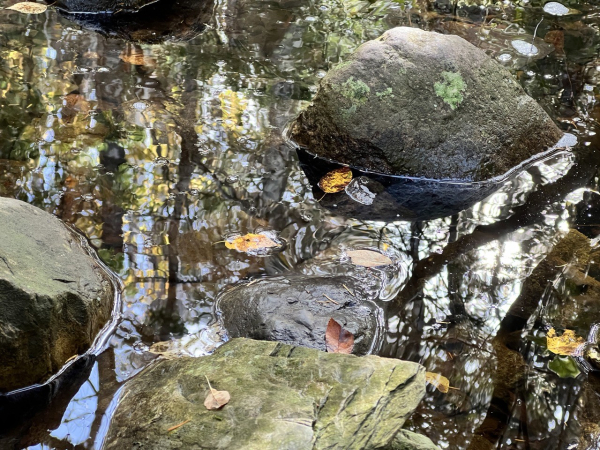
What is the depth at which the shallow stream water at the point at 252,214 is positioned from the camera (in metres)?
3.05

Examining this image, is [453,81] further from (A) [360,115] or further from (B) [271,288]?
(B) [271,288]

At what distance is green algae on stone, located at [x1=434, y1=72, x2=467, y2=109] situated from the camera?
4734 mm

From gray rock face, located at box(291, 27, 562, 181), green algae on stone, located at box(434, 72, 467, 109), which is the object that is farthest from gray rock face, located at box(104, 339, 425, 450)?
green algae on stone, located at box(434, 72, 467, 109)

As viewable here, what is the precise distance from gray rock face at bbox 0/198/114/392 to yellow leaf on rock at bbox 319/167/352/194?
1786 mm

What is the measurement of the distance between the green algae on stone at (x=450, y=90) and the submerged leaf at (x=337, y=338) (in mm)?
2334

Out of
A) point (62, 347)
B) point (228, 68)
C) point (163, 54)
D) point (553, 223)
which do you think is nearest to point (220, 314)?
point (62, 347)

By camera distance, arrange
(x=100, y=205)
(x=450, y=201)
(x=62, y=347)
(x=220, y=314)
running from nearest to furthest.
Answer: (x=62, y=347) → (x=220, y=314) → (x=100, y=205) → (x=450, y=201)

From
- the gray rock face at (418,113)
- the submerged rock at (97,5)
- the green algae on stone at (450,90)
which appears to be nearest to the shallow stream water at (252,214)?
the submerged rock at (97,5)

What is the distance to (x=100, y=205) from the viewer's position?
13.4 ft

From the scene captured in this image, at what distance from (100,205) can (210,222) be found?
2.42 ft

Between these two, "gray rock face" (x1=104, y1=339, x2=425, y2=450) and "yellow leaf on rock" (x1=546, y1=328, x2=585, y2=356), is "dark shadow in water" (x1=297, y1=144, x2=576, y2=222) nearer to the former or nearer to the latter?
"yellow leaf on rock" (x1=546, y1=328, x2=585, y2=356)

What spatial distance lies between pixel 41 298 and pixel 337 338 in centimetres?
140

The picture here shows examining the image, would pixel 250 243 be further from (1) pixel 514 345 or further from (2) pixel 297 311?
(1) pixel 514 345

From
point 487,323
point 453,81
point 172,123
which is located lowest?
point 487,323
